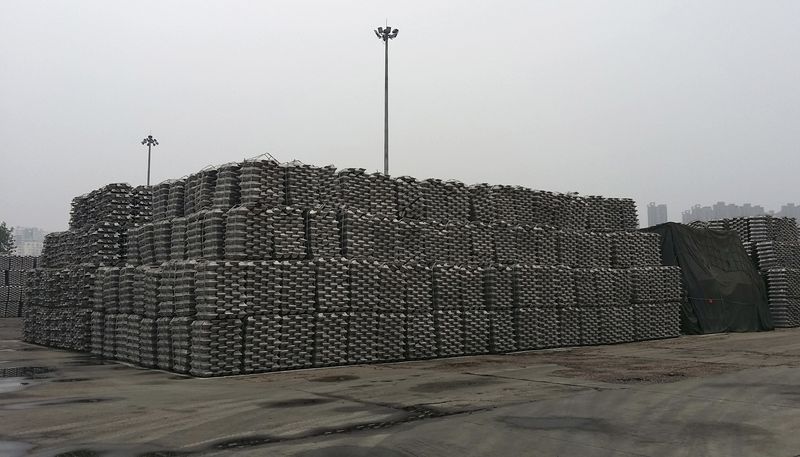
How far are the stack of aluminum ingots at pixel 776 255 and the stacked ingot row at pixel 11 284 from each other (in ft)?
153

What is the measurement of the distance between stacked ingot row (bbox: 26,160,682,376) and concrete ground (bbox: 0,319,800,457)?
45.5 inches

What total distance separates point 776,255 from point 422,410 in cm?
2803

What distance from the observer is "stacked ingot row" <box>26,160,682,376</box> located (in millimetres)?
15758

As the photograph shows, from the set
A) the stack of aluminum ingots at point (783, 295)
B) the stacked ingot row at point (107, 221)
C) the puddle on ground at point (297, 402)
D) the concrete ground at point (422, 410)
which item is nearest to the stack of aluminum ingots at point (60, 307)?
the stacked ingot row at point (107, 221)

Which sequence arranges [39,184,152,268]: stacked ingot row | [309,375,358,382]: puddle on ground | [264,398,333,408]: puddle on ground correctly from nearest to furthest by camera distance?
[264,398,333,408]: puddle on ground
[309,375,358,382]: puddle on ground
[39,184,152,268]: stacked ingot row

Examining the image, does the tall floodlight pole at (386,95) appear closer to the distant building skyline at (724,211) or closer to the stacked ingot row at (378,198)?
the stacked ingot row at (378,198)

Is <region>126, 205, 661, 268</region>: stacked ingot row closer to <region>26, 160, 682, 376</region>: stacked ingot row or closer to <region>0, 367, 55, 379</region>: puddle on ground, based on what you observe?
<region>26, 160, 682, 376</region>: stacked ingot row

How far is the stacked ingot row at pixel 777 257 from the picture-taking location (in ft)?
98.9

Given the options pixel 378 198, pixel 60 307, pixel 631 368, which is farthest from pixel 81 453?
pixel 60 307

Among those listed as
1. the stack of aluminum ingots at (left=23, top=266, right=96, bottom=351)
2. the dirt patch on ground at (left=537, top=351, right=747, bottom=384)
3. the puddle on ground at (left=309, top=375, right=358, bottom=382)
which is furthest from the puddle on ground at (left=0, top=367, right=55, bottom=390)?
the dirt patch on ground at (left=537, top=351, right=747, bottom=384)

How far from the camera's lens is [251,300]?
51.1ft

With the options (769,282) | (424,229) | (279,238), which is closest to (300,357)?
(279,238)

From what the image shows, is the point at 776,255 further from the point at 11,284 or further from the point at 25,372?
the point at 11,284

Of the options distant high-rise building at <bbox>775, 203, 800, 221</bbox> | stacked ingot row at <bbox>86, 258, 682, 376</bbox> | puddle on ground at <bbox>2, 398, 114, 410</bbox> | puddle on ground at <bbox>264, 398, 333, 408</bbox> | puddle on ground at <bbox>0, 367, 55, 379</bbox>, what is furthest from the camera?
distant high-rise building at <bbox>775, 203, 800, 221</bbox>
